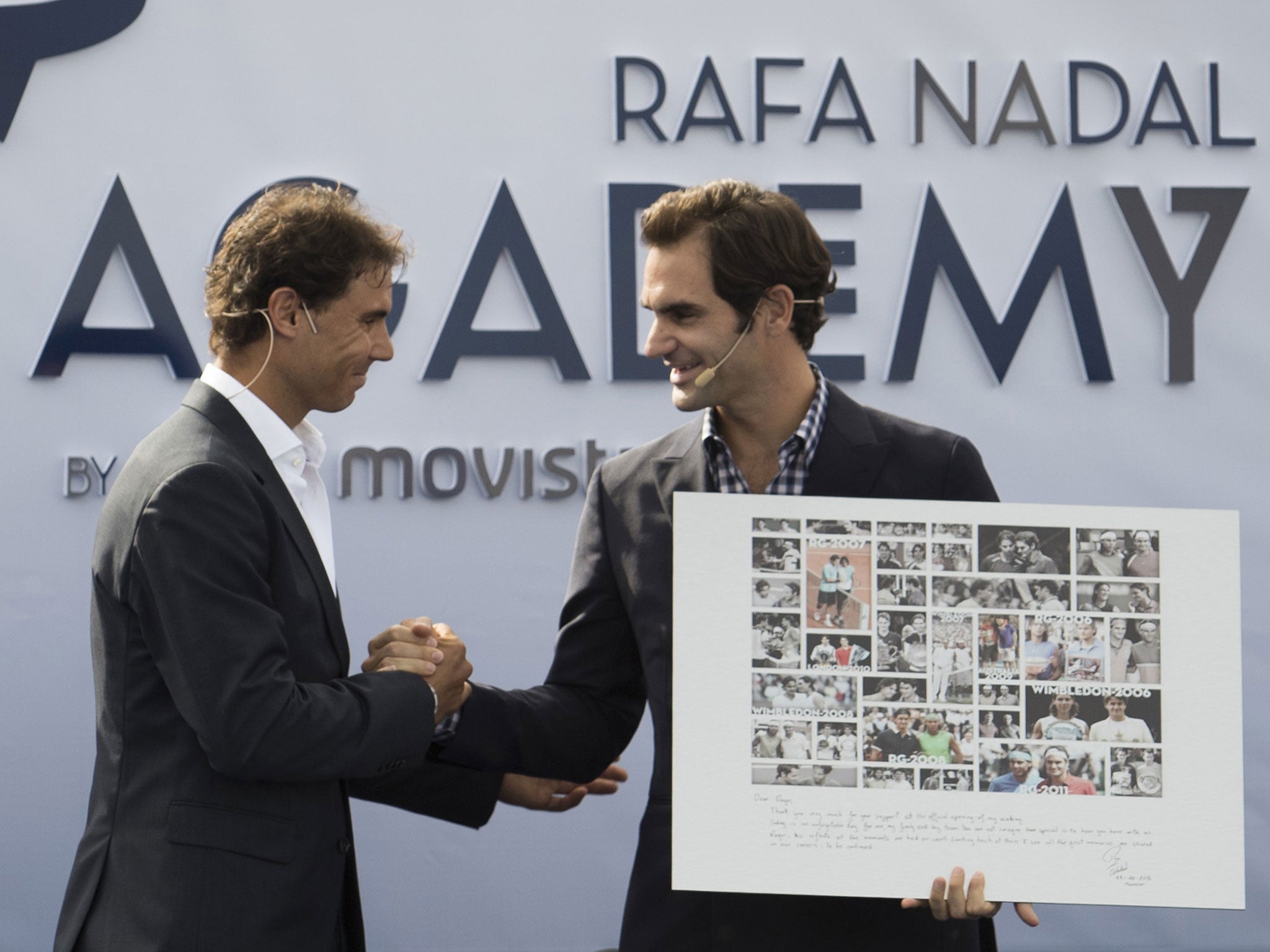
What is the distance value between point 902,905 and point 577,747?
630 mm

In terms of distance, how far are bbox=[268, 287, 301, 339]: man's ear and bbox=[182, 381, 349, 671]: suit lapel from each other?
14cm

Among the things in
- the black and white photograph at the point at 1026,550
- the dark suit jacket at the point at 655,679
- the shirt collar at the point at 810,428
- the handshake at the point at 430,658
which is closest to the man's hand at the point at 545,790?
the dark suit jacket at the point at 655,679

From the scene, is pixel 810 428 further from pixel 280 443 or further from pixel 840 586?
pixel 280 443

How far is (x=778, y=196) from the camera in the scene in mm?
2070

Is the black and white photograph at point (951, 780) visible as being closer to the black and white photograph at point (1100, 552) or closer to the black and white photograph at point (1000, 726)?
the black and white photograph at point (1000, 726)

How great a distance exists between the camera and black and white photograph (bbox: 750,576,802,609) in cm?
162

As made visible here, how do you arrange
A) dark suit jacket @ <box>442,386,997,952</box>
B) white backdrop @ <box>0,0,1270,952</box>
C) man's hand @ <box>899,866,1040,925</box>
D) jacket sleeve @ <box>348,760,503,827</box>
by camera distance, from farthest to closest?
white backdrop @ <box>0,0,1270,952</box> < jacket sleeve @ <box>348,760,503,827</box> < dark suit jacket @ <box>442,386,997,952</box> < man's hand @ <box>899,866,1040,925</box>

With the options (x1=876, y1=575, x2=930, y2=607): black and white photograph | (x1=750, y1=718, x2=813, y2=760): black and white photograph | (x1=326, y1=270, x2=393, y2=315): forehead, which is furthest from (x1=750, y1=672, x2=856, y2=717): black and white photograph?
(x1=326, y1=270, x2=393, y2=315): forehead

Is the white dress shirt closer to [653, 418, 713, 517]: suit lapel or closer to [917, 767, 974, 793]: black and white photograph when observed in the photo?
[653, 418, 713, 517]: suit lapel

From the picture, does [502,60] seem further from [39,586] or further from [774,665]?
[774,665]

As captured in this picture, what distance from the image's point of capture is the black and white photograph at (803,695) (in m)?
1.59

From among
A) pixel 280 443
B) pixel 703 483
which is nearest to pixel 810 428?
pixel 703 483

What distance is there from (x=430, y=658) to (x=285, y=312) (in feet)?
1.83
